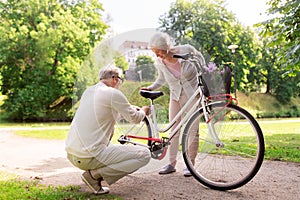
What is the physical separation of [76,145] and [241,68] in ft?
88.5

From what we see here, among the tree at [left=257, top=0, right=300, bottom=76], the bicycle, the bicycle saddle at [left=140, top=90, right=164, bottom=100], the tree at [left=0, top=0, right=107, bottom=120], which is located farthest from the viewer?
the tree at [left=0, top=0, right=107, bottom=120]

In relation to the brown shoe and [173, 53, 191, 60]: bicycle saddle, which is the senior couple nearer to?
the brown shoe

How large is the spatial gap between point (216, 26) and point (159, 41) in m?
24.8

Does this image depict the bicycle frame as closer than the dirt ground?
No

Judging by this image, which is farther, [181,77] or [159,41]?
[181,77]

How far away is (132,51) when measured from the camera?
4156mm

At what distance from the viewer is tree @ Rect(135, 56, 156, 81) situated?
4.23 metres

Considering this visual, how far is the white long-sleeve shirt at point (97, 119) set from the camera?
358cm

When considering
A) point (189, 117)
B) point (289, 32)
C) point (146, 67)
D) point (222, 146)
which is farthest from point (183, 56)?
point (289, 32)

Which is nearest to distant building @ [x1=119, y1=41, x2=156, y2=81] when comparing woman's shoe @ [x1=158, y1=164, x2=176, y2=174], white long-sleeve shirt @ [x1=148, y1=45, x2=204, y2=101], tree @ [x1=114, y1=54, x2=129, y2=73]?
tree @ [x1=114, y1=54, x2=129, y2=73]

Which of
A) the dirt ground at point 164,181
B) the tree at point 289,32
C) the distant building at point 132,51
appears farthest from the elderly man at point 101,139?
the tree at point 289,32

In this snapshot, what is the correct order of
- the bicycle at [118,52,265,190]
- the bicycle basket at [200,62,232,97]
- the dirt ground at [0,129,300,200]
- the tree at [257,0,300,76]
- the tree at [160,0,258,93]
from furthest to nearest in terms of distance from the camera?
the tree at [160,0,258,93], the tree at [257,0,300,76], the bicycle basket at [200,62,232,97], the bicycle at [118,52,265,190], the dirt ground at [0,129,300,200]

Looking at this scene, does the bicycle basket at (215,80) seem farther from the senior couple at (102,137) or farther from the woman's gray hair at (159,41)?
the senior couple at (102,137)

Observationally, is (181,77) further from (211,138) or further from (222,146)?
(222,146)
